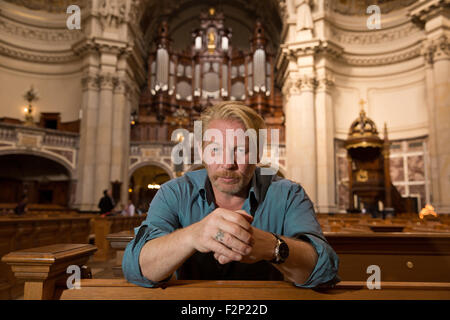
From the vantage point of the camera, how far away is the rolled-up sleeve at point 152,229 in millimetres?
1088

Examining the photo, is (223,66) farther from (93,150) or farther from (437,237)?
(437,237)

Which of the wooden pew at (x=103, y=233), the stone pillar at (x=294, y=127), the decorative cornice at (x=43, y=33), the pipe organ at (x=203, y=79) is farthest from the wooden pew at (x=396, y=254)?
the decorative cornice at (x=43, y=33)

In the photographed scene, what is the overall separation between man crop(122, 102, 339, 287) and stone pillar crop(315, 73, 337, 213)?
11.7m

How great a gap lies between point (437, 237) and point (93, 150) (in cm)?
1246

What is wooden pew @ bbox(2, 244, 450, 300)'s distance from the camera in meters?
1.06

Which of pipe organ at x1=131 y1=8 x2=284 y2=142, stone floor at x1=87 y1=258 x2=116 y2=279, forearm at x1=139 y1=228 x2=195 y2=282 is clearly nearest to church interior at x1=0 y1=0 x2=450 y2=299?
pipe organ at x1=131 y1=8 x2=284 y2=142

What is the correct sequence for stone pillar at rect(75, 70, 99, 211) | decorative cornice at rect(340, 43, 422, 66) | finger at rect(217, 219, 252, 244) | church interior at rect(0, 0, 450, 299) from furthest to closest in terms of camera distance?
decorative cornice at rect(340, 43, 422, 66)
stone pillar at rect(75, 70, 99, 211)
church interior at rect(0, 0, 450, 299)
finger at rect(217, 219, 252, 244)

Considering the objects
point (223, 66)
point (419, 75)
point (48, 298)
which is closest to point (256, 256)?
point (48, 298)

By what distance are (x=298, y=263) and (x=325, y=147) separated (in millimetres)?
12582

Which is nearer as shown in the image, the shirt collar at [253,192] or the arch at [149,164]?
the shirt collar at [253,192]

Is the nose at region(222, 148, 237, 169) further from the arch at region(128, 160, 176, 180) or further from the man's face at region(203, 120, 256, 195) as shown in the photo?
the arch at region(128, 160, 176, 180)

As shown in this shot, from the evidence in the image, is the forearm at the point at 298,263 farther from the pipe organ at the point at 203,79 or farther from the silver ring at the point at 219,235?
the pipe organ at the point at 203,79

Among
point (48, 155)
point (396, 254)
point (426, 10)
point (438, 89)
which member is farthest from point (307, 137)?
point (396, 254)

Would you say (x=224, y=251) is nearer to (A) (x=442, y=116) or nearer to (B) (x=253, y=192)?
(B) (x=253, y=192)
